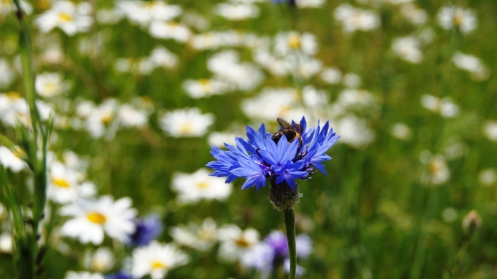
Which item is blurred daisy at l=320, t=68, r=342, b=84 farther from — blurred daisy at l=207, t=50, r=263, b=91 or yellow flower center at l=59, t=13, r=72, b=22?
yellow flower center at l=59, t=13, r=72, b=22

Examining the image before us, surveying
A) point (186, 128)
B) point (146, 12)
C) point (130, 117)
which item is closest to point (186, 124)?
point (186, 128)

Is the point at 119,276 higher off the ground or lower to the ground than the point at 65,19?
lower

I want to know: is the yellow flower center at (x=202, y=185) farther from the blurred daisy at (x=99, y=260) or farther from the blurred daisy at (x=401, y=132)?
the blurred daisy at (x=401, y=132)

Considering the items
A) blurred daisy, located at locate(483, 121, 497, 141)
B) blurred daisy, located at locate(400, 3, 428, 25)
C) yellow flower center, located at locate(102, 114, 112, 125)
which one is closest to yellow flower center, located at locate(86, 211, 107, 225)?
yellow flower center, located at locate(102, 114, 112, 125)

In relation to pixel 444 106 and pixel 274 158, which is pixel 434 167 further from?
pixel 274 158

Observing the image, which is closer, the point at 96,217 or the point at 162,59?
the point at 96,217

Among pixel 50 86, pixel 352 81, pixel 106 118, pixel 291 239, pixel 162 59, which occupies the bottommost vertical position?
pixel 291 239
